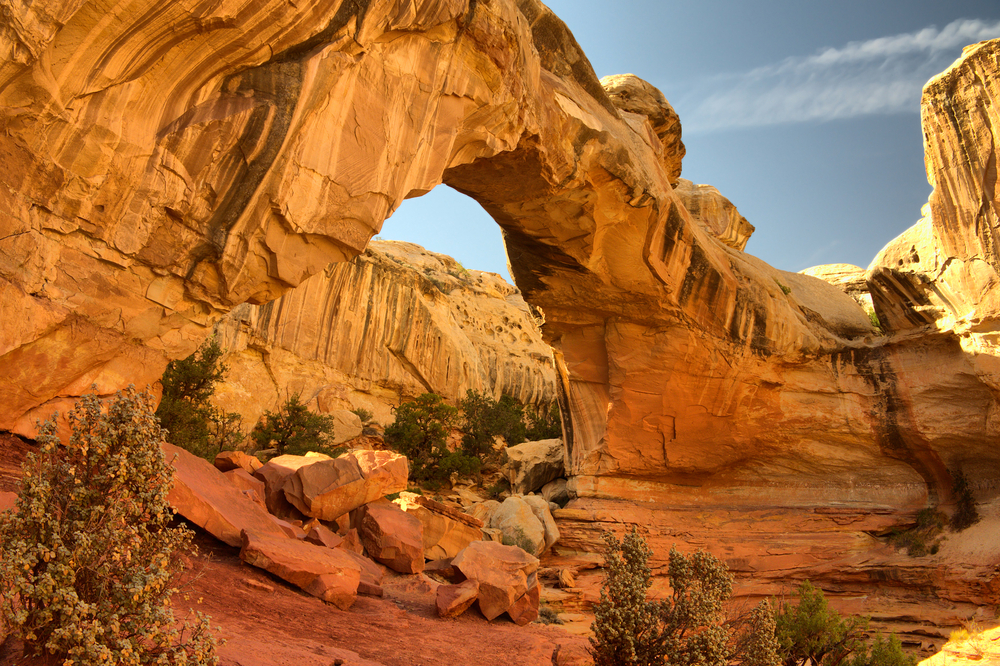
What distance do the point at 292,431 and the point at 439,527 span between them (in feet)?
44.4

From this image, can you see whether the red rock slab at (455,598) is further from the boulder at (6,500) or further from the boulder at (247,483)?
the boulder at (6,500)

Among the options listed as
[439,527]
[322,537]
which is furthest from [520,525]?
[322,537]

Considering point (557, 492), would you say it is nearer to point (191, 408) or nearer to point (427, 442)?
point (427, 442)

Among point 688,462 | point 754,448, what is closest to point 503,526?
point 688,462

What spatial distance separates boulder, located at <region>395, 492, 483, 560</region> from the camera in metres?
11.6

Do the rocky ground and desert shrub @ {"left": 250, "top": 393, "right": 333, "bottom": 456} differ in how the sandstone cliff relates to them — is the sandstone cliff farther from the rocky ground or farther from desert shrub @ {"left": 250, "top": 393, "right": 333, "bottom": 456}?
desert shrub @ {"left": 250, "top": 393, "right": 333, "bottom": 456}

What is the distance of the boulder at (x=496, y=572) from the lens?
29.7 feet

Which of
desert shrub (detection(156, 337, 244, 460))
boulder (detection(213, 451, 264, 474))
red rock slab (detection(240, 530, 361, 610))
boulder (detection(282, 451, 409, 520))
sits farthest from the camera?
desert shrub (detection(156, 337, 244, 460))

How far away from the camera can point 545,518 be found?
16609mm

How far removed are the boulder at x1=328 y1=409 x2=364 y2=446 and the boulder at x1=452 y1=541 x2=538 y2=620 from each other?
57.3 feet

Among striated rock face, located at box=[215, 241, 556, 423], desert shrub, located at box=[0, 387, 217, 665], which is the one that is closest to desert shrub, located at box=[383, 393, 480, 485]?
striated rock face, located at box=[215, 241, 556, 423]

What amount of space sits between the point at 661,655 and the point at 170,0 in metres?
8.23

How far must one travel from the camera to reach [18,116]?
6137 millimetres

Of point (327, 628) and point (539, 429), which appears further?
point (539, 429)
